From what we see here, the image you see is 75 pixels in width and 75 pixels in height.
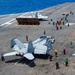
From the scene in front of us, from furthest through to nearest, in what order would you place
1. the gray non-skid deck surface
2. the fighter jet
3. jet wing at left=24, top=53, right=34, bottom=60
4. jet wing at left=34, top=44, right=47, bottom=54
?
jet wing at left=34, top=44, right=47, bottom=54 → the fighter jet → jet wing at left=24, top=53, right=34, bottom=60 → the gray non-skid deck surface

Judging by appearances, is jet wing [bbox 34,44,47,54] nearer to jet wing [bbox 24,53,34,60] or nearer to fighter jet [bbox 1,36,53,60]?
fighter jet [bbox 1,36,53,60]

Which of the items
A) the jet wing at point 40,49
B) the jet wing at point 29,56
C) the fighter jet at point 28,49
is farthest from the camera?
the jet wing at point 40,49

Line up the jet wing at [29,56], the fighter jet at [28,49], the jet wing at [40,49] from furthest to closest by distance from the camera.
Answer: the jet wing at [40,49] < the fighter jet at [28,49] < the jet wing at [29,56]

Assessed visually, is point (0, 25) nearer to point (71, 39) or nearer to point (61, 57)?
point (71, 39)

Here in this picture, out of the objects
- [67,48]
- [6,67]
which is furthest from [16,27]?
[6,67]

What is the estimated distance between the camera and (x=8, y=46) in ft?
190

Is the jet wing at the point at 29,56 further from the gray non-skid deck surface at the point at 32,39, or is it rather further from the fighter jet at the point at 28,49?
the gray non-skid deck surface at the point at 32,39

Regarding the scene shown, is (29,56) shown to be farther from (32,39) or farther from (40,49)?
(32,39)

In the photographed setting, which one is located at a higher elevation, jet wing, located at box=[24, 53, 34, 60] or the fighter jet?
the fighter jet

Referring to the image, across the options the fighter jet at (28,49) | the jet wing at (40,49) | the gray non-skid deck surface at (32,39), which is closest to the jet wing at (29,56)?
the fighter jet at (28,49)

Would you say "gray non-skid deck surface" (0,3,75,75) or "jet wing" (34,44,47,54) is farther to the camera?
"jet wing" (34,44,47,54)

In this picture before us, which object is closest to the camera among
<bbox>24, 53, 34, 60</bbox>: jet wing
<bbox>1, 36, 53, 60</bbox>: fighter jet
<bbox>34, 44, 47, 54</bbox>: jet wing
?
<bbox>24, 53, 34, 60</bbox>: jet wing

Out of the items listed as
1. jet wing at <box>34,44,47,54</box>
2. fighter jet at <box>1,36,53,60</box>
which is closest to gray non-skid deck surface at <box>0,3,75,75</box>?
fighter jet at <box>1,36,53,60</box>

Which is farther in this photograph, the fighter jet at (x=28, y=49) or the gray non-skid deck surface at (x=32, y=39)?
the fighter jet at (x=28, y=49)
